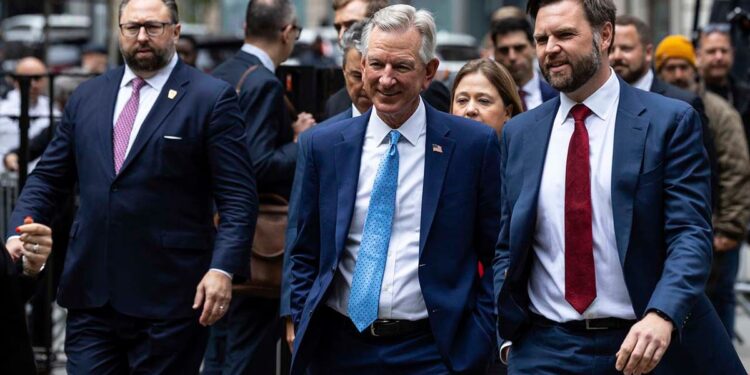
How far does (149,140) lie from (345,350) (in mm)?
1604

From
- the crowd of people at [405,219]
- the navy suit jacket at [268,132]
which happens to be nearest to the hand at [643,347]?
the crowd of people at [405,219]

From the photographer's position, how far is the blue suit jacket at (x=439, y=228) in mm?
5375

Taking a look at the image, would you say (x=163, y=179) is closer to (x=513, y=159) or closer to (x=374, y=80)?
(x=374, y=80)

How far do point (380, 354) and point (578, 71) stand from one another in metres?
1.26

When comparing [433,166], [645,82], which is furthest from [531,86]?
[433,166]

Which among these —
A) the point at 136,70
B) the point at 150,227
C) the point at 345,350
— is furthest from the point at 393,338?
the point at 136,70

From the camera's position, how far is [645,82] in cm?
851

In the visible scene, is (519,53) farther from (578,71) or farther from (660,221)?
(660,221)

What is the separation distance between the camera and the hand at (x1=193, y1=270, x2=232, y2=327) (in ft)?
20.4

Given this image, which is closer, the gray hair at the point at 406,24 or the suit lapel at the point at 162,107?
the gray hair at the point at 406,24

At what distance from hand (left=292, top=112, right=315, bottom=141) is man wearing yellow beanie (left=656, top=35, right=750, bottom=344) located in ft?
9.20

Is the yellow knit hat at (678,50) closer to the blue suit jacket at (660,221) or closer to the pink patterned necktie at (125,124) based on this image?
the pink patterned necktie at (125,124)

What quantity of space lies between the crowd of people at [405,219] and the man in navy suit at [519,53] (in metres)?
2.25

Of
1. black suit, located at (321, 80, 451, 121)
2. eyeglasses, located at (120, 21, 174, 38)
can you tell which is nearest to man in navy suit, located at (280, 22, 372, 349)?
black suit, located at (321, 80, 451, 121)
